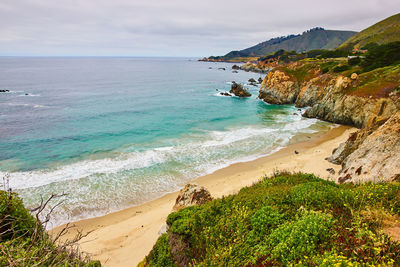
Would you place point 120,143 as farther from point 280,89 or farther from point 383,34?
point 383,34

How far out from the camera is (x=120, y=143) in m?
28.9

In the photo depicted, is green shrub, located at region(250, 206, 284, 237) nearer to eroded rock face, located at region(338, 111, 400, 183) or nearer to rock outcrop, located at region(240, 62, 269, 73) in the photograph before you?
eroded rock face, located at region(338, 111, 400, 183)

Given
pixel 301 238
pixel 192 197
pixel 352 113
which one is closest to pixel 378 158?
pixel 192 197

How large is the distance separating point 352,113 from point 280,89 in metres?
23.7

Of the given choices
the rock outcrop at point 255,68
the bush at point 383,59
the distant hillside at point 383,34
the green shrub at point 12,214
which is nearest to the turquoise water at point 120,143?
the green shrub at point 12,214

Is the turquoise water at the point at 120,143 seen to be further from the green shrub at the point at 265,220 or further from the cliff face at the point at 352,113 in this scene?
the green shrub at the point at 265,220

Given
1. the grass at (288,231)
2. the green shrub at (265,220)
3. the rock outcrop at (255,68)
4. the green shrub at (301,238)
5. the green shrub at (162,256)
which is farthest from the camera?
the rock outcrop at (255,68)

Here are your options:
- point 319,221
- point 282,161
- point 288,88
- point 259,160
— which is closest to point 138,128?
point 259,160

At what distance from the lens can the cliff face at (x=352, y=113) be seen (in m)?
14.3

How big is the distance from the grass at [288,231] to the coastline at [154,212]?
3.22m

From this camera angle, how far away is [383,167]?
1341cm

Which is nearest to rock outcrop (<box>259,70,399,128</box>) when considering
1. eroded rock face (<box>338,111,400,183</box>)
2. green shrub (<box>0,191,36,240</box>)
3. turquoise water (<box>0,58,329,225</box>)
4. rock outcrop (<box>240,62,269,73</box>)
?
turquoise water (<box>0,58,329,225</box>)

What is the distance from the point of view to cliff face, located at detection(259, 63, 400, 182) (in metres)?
14.3

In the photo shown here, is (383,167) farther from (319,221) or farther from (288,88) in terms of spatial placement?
(288,88)
